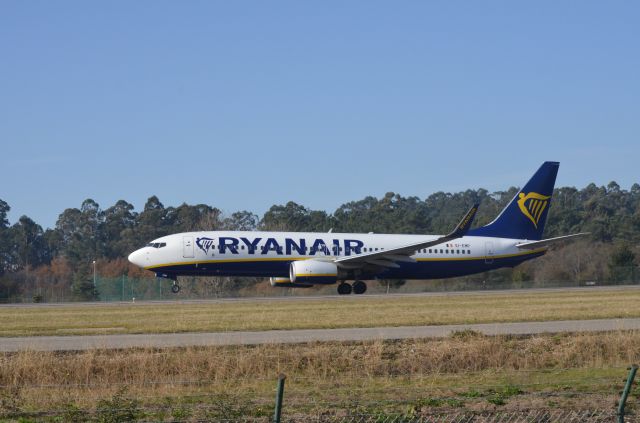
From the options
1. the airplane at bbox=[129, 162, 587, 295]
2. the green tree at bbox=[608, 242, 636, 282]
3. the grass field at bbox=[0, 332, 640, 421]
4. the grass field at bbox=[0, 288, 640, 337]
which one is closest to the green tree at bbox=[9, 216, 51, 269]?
the green tree at bbox=[608, 242, 636, 282]

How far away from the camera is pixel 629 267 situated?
227 feet

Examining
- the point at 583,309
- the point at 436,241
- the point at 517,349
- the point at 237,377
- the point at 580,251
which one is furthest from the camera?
the point at 580,251

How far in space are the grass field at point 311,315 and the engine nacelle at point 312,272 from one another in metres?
6.17

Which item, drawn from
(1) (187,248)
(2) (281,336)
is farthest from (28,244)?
(2) (281,336)

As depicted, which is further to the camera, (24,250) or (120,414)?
(24,250)

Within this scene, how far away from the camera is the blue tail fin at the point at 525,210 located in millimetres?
57438

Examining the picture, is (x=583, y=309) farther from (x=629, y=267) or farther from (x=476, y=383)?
(x=629, y=267)

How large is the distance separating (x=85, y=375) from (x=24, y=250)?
13192 centimetres

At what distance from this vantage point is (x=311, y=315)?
33.0 meters

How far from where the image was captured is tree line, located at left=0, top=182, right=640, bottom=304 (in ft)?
342

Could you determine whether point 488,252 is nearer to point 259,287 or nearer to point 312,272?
point 312,272

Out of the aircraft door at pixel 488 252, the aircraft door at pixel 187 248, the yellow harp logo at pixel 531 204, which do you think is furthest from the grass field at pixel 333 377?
the yellow harp logo at pixel 531 204

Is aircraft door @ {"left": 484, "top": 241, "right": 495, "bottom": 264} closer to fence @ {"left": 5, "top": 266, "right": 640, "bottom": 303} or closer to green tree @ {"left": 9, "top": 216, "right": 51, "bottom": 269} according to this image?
fence @ {"left": 5, "top": 266, "right": 640, "bottom": 303}

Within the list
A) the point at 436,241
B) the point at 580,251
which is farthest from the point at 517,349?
the point at 580,251
